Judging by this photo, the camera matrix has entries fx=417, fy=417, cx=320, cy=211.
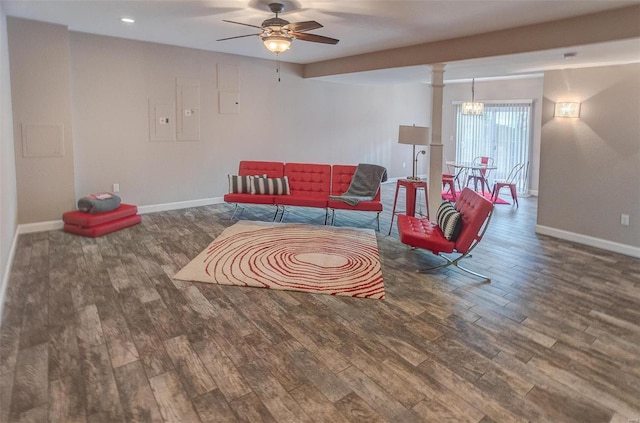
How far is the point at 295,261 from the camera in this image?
4574 millimetres

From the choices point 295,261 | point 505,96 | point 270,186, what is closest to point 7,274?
point 295,261

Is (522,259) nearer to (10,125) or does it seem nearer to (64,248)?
(64,248)

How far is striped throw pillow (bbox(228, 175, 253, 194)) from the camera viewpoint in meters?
6.34

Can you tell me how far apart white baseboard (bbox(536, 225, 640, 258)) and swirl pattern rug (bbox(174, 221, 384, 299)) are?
2.51 m

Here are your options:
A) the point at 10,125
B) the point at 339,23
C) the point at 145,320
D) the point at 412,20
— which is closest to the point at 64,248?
the point at 10,125

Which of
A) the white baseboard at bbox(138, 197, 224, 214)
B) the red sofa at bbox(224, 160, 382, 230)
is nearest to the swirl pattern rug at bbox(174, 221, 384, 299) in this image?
the red sofa at bbox(224, 160, 382, 230)

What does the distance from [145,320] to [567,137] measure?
18.3 ft

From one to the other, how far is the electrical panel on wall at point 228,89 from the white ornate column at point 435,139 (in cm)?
351

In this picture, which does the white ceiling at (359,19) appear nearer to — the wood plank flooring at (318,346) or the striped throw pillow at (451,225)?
the striped throw pillow at (451,225)

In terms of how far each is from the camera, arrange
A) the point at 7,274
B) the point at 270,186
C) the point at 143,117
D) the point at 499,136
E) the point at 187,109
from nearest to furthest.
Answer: the point at 7,274
the point at 270,186
the point at 143,117
the point at 187,109
the point at 499,136

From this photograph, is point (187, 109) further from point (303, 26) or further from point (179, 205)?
point (303, 26)

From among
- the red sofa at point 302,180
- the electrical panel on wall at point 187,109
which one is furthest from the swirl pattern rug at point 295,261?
the electrical panel on wall at point 187,109

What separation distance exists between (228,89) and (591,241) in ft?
20.1

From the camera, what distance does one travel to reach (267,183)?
20.8ft
